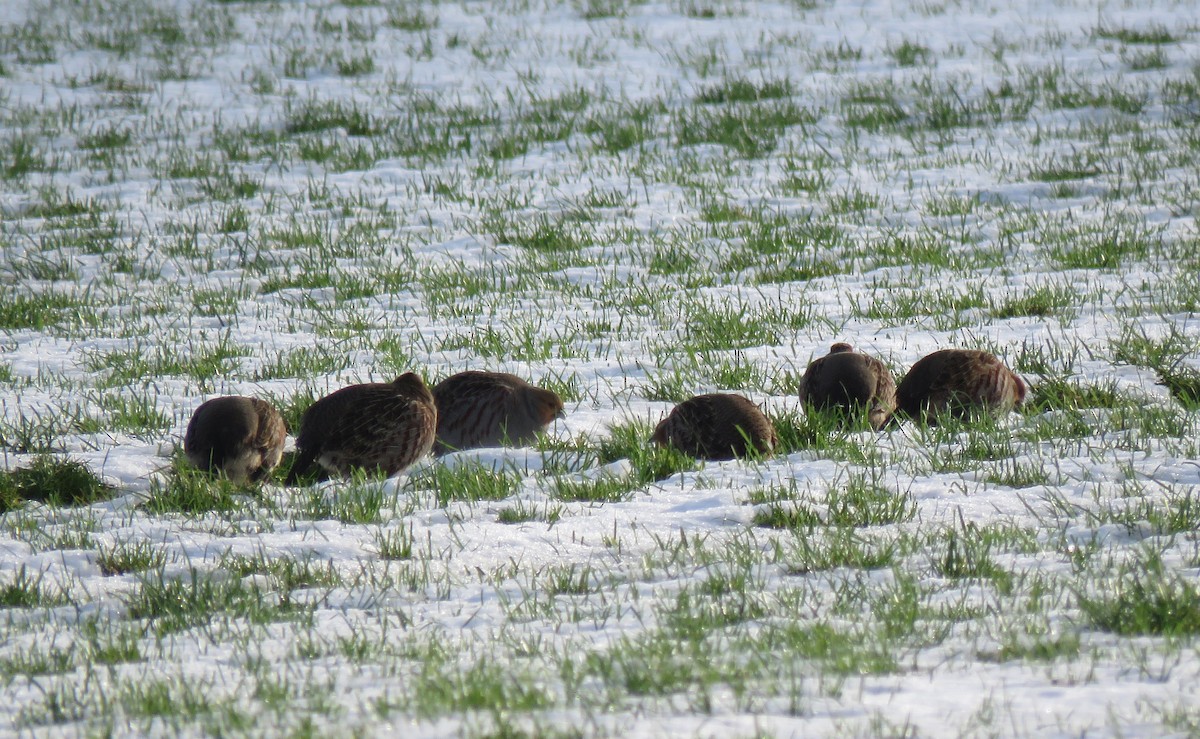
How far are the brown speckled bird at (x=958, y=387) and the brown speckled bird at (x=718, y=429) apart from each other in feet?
2.82

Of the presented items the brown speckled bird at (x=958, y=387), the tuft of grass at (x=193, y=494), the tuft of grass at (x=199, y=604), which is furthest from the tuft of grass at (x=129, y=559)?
the brown speckled bird at (x=958, y=387)

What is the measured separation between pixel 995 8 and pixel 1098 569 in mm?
16163

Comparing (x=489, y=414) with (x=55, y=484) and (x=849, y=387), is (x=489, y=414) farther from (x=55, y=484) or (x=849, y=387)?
(x=55, y=484)

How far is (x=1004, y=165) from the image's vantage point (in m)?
12.0

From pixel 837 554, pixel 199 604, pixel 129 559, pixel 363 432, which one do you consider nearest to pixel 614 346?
pixel 363 432

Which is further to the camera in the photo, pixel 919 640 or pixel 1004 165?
pixel 1004 165

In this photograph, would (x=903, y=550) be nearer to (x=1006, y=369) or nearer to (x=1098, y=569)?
(x=1098, y=569)

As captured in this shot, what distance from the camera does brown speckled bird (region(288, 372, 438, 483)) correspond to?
5555mm

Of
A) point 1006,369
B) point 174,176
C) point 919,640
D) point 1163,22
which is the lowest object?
point 919,640

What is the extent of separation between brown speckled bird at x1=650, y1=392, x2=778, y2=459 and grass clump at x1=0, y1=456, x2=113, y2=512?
98.8 inches

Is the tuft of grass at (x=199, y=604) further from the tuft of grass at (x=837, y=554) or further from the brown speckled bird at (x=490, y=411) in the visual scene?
the brown speckled bird at (x=490, y=411)

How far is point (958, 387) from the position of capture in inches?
237

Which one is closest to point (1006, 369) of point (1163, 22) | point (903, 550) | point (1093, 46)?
point (903, 550)

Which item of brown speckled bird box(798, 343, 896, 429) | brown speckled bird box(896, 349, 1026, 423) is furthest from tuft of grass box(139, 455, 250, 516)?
brown speckled bird box(896, 349, 1026, 423)
